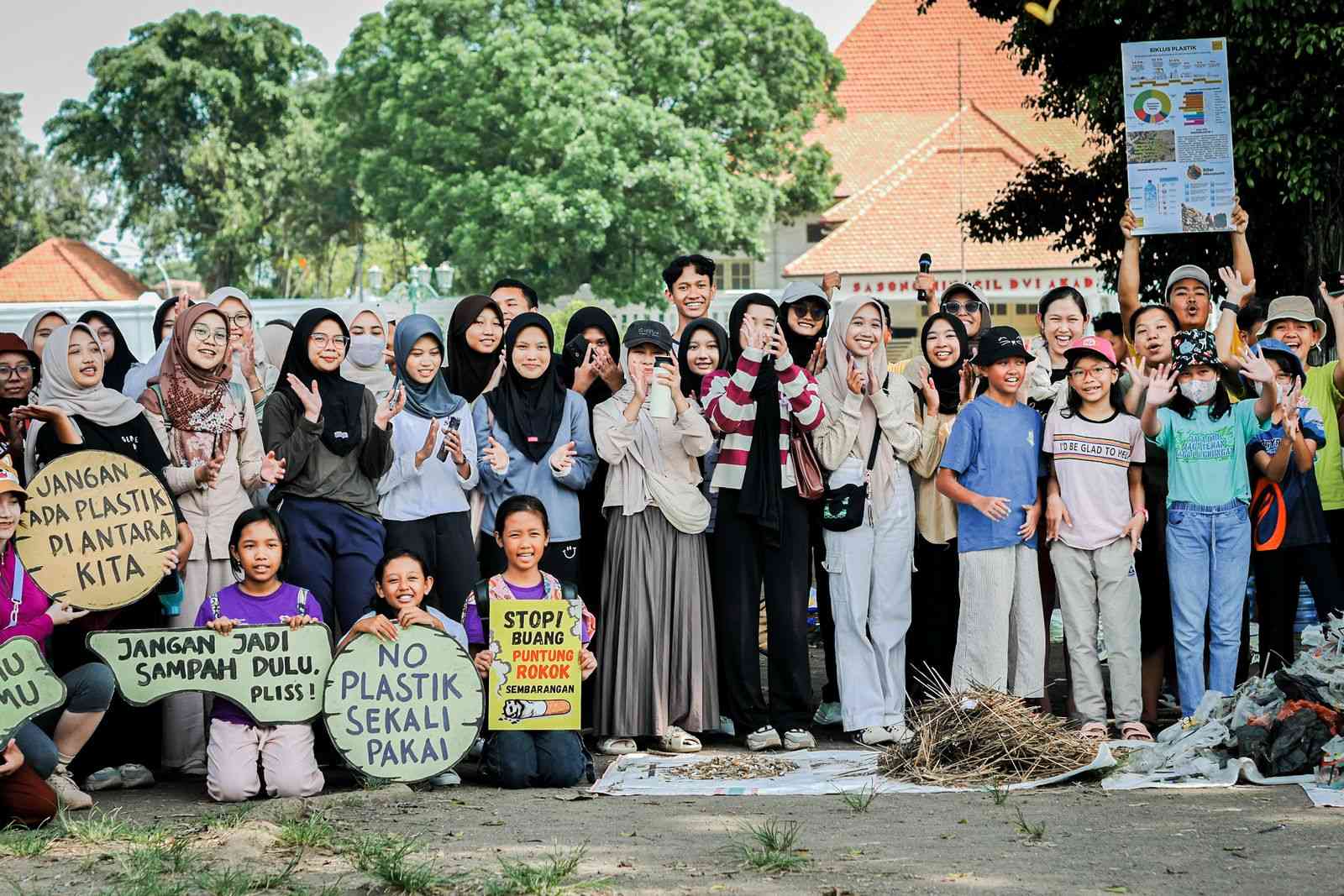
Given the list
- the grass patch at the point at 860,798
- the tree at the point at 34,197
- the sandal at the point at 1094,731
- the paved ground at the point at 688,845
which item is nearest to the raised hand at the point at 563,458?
the paved ground at the point at 688,845

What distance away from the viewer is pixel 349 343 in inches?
303

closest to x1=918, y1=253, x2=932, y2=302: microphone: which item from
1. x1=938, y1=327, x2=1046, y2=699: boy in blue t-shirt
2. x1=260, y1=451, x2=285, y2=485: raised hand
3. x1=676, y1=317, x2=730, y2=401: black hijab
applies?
x1=938, y1=327, x2=1046, y2=699: boy in blue t-shirt

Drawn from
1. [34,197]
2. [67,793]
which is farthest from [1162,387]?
[34,197]

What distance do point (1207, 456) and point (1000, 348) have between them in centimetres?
108

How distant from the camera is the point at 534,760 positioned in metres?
6.84

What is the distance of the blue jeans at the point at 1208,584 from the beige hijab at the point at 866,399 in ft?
4.48

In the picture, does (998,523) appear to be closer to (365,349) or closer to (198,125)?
(365,349)

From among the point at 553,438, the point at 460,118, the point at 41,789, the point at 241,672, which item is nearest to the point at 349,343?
the point at 553,438

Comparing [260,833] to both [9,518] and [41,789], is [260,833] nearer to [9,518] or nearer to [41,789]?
[41,789]

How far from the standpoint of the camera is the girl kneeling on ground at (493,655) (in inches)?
269

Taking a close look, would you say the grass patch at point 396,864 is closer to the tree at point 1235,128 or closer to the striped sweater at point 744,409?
the striped sweater at point 744,409

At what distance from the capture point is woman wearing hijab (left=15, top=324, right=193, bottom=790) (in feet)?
22.9

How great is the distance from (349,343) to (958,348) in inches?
117

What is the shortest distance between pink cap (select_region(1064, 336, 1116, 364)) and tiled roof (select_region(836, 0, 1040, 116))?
4158 centimetres
